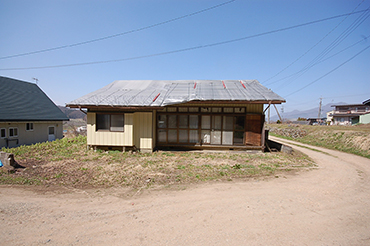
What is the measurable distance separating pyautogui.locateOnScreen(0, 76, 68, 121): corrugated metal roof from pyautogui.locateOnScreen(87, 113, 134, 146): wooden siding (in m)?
9.43

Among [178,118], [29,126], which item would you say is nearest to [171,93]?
[178,118]

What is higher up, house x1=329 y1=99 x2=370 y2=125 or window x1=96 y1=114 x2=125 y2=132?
house x1=329 y1=99 x2=370 y2=125

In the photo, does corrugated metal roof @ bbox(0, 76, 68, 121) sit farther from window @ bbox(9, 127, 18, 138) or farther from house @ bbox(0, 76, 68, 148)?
window @ bbox(9, 127, 18, 138)

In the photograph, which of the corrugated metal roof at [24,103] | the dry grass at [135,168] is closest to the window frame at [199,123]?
the dry grass at [135,168]

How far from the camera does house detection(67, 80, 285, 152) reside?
938 centimetres

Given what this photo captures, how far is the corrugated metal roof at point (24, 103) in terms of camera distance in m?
14.6

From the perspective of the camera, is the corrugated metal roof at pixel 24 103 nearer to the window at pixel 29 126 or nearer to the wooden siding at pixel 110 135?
the window at pixel 29 126

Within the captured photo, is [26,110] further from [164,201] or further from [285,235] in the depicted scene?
[285,235]

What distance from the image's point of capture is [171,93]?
1085 cm

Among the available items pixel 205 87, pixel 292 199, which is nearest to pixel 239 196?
pixel 292 199

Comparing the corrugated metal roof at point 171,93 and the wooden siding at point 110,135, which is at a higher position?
the corrugated metal roof at point 171,93

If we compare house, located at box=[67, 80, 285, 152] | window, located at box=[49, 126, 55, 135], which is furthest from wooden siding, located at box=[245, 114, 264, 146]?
window, located at box=[49, 126, 55, 135]

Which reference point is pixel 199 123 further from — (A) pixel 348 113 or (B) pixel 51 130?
(A) pixel 348 113

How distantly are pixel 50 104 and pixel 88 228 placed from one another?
21.5 metres
